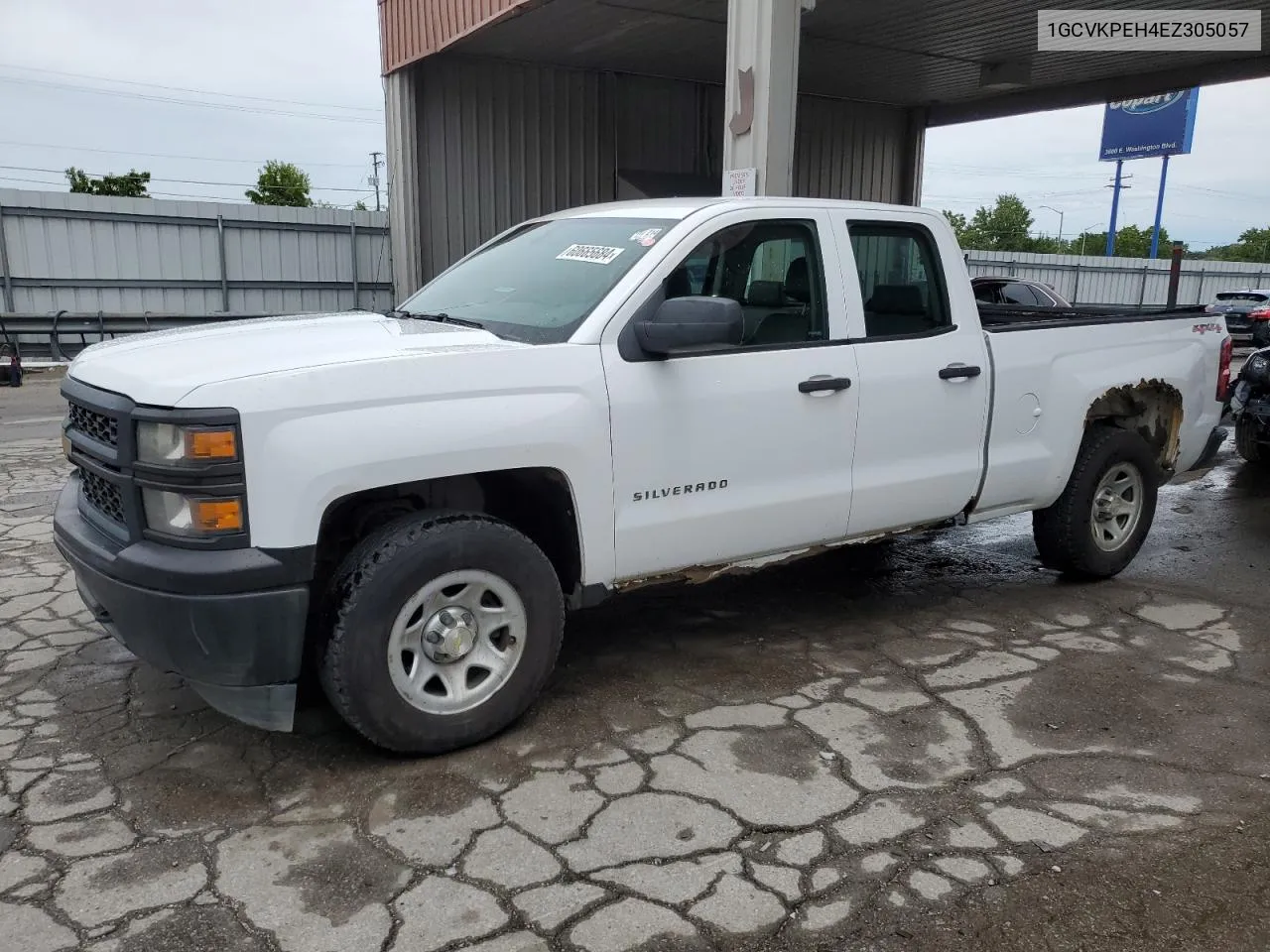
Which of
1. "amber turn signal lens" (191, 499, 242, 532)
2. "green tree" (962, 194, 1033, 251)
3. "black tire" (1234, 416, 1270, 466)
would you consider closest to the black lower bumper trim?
"black tire" (1234, 416, 1270, 466)

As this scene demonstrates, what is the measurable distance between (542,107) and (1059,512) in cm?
1068

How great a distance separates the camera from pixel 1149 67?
43.1 feet

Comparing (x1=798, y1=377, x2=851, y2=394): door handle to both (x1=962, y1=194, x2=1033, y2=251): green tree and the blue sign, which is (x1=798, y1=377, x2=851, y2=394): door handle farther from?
(x1=962, y1=194, x2=1033, y2=251): green tree

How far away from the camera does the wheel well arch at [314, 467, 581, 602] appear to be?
337 centimetres

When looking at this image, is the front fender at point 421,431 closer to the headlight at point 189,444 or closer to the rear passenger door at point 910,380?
the headlight at point 189,444

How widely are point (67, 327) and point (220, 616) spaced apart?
15.7 meters

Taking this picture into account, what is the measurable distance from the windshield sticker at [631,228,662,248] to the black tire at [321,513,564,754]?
126 cm

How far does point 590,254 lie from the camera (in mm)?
4051

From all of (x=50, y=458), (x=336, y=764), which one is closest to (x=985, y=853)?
(x=336, y=764)

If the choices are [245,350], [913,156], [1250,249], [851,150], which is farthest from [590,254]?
[1250,249]

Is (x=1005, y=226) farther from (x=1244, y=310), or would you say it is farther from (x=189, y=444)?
(x=189, y=444)

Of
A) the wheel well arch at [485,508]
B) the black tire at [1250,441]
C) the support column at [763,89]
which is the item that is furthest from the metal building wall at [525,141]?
the wheel well arch at [485,508]

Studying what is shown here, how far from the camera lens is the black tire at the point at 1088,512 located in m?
5.22

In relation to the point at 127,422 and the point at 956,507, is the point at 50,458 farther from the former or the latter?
the point at 956,507
